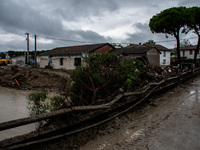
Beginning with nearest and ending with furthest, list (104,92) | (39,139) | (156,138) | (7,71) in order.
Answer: (39,139)
(156,138)
(104,92)
(7,71)

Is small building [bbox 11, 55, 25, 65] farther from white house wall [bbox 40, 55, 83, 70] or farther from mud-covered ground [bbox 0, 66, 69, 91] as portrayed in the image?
mud-covered ground [bbox 0, 66, 69, 91]

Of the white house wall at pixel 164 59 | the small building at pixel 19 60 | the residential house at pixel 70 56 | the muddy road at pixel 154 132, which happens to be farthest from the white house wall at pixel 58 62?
the white house wall at pixel 164 59

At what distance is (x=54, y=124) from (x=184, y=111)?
435cm

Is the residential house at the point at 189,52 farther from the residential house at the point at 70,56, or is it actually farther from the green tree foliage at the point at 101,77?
the green tree foliage at the point at 101,77

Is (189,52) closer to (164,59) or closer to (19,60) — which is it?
(164,59)

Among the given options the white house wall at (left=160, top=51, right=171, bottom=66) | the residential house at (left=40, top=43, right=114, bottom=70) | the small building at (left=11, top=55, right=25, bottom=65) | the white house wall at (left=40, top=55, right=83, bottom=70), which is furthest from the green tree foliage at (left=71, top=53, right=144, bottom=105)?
the small building at (left=11, top=55, right=25, bottom=65)

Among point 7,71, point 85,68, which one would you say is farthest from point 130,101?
point 7,71

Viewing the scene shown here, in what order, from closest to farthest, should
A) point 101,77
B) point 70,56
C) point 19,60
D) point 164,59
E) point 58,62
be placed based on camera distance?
point 101,77, point 70,56, point 58,62, point 164,59, point 19,60

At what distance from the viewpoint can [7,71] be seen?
24.9 metres

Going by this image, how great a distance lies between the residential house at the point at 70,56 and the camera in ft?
76.4

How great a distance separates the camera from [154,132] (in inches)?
142

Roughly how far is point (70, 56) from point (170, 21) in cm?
1573

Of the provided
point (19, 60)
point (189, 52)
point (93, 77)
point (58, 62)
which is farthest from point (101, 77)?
point (19, 60)

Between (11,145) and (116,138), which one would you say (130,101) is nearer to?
(116,138)
